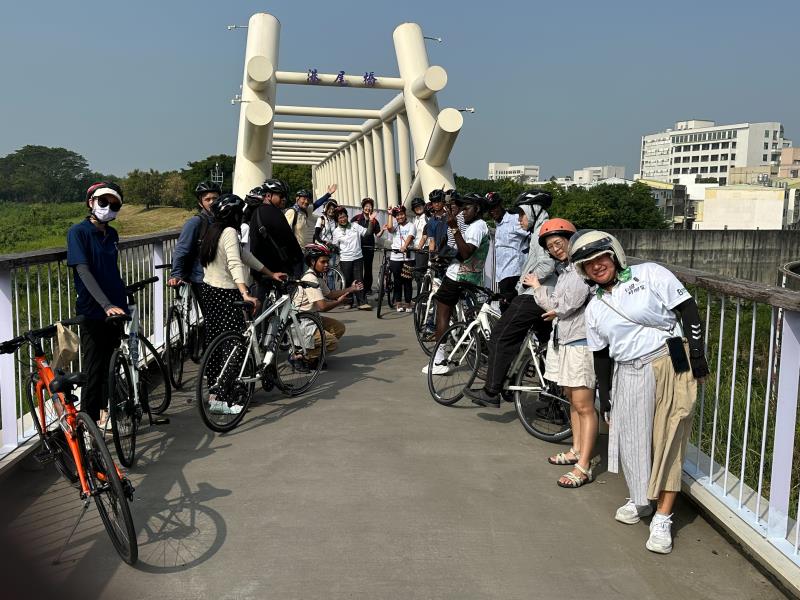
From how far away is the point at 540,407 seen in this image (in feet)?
18.6

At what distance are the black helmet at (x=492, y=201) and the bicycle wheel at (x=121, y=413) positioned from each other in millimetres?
3605

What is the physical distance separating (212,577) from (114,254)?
2.46m

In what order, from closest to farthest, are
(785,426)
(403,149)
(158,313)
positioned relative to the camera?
(785,426) < (158,313) < (403,149)

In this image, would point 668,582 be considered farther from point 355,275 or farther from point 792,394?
point 355,275

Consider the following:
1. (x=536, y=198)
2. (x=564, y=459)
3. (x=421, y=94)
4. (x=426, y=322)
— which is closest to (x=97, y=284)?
(x=564, y=459)

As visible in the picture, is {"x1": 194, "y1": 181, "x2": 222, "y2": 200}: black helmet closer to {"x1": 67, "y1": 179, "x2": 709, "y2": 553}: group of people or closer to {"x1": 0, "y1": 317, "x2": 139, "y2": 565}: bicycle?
{"x1": 67, "y1": 179, "x2": 709, "y2": 553}: group of people

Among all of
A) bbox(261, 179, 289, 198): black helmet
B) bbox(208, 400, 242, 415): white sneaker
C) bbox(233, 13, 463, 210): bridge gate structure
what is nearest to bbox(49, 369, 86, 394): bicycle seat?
bbox(208, 400, 242, 415): white sneaker

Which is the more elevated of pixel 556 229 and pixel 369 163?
pixel 369 163

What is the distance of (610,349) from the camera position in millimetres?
3838

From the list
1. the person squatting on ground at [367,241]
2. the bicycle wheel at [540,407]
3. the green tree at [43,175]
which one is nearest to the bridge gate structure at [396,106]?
the person squatting on ground at [367,241]

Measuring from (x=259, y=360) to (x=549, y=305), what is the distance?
233 centimetres

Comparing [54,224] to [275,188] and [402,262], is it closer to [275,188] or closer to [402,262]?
[402,262]

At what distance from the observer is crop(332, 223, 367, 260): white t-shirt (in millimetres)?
11383

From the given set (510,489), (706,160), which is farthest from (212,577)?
(706,160)
